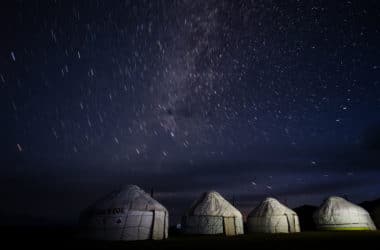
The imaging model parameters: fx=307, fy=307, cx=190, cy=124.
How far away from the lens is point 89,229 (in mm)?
16234

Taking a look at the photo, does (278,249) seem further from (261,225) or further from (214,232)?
(261,225)

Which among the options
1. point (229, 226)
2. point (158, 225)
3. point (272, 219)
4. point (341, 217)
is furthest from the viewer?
point (341, 217)

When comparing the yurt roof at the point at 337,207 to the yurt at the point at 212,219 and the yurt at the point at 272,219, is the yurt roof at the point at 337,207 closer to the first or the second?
the yurt at the point at 272,219

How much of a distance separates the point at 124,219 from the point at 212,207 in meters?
9.78

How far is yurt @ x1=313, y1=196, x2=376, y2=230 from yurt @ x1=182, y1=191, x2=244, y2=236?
10250mm

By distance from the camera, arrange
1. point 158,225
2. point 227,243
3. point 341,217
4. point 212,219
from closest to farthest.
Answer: point 227,243
point 158,225
point 212,219
point 341,217

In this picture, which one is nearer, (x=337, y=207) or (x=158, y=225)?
(x=158, y=225)

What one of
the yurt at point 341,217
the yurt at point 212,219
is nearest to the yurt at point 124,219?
the yurt at point 212,219

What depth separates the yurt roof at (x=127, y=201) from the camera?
53.8 ft

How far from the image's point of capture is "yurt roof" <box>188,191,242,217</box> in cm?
2362

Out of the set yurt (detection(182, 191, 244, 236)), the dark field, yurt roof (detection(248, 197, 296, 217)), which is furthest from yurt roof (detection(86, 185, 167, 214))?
yurt roof (detection(248, 197, 296, 217))

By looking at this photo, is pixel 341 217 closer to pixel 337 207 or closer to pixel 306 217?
pixel 337 207

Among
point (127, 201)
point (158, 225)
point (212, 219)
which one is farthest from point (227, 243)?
point (212, 219)

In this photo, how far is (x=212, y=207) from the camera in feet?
79.0
